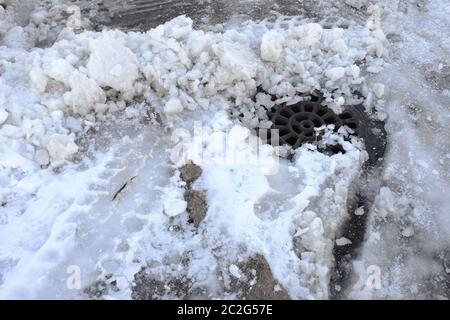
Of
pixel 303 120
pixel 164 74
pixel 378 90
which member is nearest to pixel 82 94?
pixel 164 74

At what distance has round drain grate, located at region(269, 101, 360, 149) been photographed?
362 cm

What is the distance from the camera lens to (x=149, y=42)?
3.91m

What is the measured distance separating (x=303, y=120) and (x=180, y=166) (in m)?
0.97

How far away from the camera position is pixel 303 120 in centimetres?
374

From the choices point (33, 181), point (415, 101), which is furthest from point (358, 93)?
point (33, 181)

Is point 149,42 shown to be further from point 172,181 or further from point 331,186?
point 331,186

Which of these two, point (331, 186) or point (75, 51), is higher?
point (75, 51)

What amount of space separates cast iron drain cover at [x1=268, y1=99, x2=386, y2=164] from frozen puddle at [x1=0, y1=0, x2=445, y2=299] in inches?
2.7

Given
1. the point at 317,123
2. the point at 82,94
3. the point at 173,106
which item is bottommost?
the point at 317,123

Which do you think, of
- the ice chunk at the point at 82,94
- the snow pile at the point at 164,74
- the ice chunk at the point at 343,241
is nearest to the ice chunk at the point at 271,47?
the snow pile at the point at 164,74

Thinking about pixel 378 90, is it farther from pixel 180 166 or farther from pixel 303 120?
pixel 180 166

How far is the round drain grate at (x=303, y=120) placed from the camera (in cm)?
362
